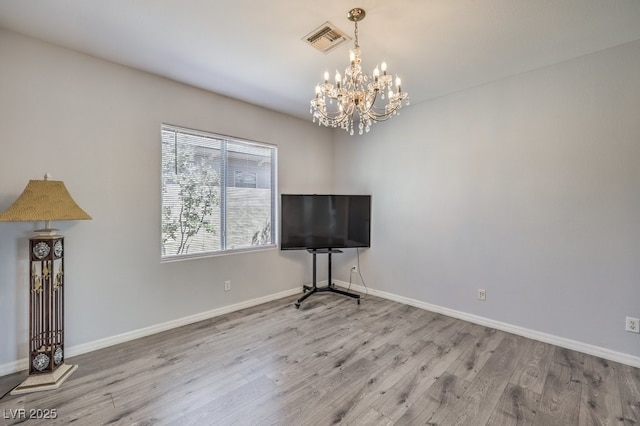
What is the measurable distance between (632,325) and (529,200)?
4.29 ft

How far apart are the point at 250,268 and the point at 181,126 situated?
6.38 feet

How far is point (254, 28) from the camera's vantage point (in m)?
2.22

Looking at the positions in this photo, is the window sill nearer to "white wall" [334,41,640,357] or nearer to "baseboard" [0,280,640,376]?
"baseboard" [0,280,640,376]

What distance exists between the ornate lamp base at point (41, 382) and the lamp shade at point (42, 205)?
46.7 inches

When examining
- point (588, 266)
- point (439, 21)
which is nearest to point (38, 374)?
point (439, 21)

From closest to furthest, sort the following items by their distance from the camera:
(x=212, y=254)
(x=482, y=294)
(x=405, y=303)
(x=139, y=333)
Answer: (x=139, y=333), (x=482, y=294), (x=212, y=254), (x=405, y=303)

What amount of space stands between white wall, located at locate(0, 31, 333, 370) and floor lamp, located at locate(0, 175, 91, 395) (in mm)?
262

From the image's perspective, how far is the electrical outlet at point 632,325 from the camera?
2.38 meters

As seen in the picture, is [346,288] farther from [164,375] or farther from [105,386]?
[105,386]

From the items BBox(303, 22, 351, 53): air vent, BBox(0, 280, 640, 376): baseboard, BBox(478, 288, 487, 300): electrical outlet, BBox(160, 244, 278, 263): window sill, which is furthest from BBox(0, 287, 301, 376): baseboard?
→ BBox(303, 22, 351, 53): air vent

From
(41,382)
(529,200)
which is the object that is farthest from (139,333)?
(529,200)

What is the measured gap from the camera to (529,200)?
115 inches

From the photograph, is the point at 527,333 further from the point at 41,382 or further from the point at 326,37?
the point at 41,382

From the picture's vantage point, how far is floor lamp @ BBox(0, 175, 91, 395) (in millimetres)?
2057
